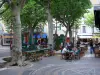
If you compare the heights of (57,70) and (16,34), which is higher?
(16,34)

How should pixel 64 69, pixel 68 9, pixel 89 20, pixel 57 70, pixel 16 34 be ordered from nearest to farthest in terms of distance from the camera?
1. pixel 57 70
2. pixel 64 69
3. pixel 16 34
4. pixel 68 9
5. pixel 89 20

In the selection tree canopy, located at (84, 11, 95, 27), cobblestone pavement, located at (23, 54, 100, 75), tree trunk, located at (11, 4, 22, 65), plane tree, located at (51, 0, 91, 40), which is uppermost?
tree canopy, located at (84, 11, 95, 27)

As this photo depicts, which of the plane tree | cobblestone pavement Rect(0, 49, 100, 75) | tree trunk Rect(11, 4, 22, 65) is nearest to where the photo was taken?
cobblestone pavement Rect(0, 49, 100, 75)

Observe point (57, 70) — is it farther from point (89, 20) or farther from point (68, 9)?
point (89, 20)

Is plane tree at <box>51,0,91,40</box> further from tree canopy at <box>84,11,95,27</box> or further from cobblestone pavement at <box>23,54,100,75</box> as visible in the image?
tree canopy at <box>84,11,95,27</box>

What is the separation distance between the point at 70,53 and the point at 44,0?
13013 millimetres

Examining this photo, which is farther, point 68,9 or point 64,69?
point 68,9

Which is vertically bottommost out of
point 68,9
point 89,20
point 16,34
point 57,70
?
point 57,70

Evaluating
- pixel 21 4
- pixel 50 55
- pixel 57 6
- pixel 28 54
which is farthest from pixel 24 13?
pixel 21 4

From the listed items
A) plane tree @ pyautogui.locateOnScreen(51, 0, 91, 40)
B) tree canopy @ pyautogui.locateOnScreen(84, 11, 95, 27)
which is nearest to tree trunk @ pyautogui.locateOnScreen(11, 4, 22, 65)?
plane tree @ pyautogui.locateOnScreen(51, 0, 91, 40)

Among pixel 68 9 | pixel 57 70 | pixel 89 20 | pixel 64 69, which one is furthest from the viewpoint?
pixel 89 20

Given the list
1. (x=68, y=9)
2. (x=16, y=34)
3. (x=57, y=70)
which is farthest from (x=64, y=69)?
(x=68, y=9)

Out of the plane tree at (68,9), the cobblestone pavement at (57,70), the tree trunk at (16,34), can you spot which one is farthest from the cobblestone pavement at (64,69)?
the plane tree at (68,9)

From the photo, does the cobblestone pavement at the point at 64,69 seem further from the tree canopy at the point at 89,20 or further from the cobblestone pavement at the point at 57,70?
the tree canopy at the point at 89,20
